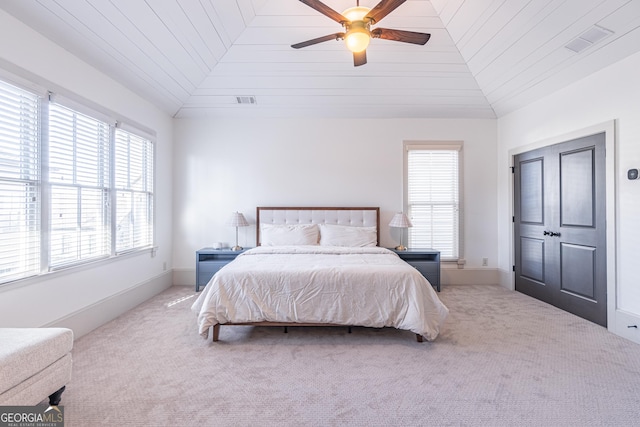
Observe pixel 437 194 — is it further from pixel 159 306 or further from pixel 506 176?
pixel 159 306

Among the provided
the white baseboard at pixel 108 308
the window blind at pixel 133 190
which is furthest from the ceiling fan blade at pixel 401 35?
the white baseboard at pixel 108 308

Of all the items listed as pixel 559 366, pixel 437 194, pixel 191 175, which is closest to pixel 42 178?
pixel 191 175

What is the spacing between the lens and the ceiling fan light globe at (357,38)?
8.01 ft

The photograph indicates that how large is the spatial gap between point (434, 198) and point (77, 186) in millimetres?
4840

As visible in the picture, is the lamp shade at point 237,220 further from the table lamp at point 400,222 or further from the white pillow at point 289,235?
the table lamp at point 400,222

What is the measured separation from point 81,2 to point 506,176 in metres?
5.59

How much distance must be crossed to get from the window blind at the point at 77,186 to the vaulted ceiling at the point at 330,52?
72 centimetres

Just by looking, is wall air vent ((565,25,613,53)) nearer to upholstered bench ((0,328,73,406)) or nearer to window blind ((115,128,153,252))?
upholstered bench ((0,328,73,406))

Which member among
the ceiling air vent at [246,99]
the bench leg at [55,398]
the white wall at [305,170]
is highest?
the ceiling air vent at [246,99]

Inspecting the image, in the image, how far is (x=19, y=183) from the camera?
7.66ft

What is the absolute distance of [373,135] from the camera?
4836 millimetres

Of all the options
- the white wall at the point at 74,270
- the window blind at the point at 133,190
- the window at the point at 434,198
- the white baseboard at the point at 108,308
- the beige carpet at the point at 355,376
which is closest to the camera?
the beige carpet at the point at 355,376

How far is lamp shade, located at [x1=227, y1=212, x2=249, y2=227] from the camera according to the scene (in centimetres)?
446

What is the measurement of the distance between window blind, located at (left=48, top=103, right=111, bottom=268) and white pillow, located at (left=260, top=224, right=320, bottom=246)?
78.3 inches
